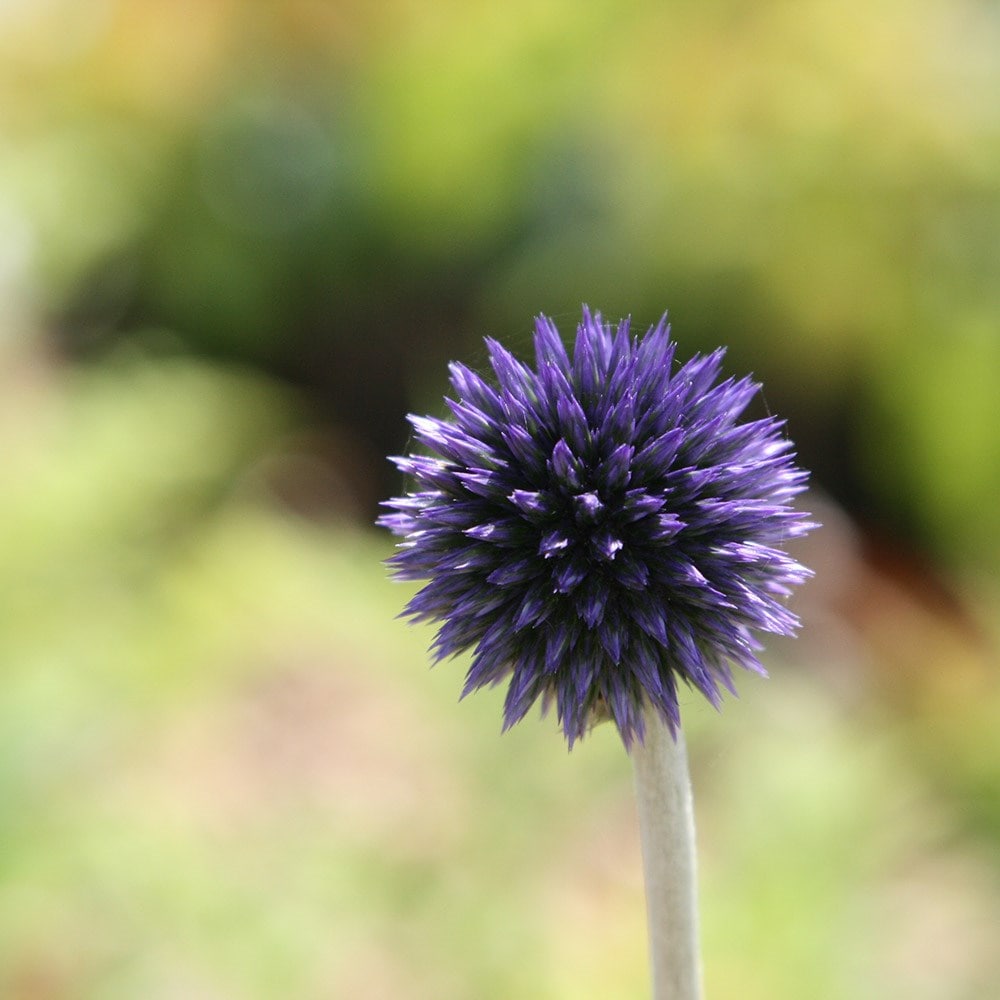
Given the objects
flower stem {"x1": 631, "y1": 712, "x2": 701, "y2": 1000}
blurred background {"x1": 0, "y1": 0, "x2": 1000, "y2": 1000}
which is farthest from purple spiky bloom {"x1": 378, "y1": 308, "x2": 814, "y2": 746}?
blurred background {"x1": 0, "y1": 0, "x2": 1000, "y2": 1000}

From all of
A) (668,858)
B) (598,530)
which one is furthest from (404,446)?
(668,858)

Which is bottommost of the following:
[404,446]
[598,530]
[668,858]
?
[668,858]

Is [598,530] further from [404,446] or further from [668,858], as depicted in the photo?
[404,446]

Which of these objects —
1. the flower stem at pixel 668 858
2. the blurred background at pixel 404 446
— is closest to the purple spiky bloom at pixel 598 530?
the flower stem at pixel 668 858

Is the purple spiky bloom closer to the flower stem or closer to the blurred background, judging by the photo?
the flower stem

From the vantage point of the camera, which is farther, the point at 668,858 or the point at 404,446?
the point at 404,446

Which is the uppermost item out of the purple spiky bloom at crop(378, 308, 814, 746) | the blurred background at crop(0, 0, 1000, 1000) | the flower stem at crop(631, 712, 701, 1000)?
the blurred background at crop(0, 0, 1000, 1000)

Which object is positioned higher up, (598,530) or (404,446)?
(404,446)
